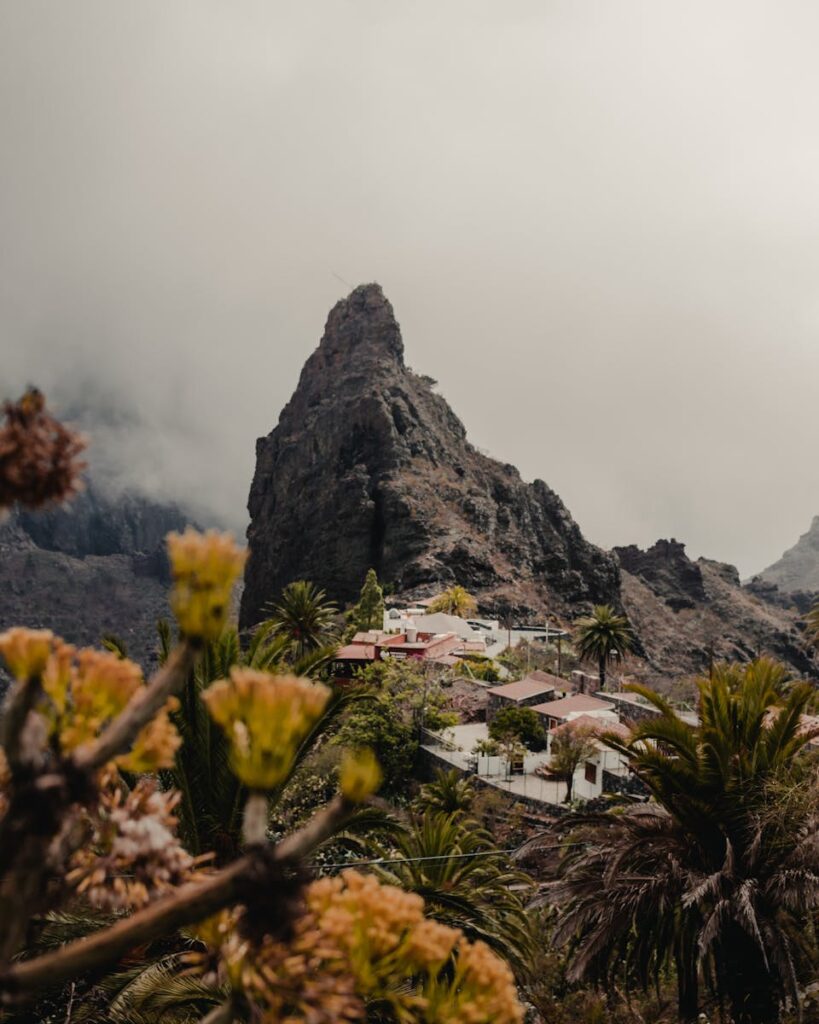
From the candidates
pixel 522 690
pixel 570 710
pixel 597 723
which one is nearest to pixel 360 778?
pixel 597 723

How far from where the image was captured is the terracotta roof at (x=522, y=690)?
36375 mm

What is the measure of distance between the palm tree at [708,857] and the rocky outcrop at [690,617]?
83.0 m

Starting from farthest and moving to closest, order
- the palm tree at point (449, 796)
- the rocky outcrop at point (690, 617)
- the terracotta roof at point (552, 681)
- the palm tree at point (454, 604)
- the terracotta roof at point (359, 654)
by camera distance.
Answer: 1. the rocky outcrop at point (690, 617)
2. the palm tree at point (454, 604)
3. the terracotta roof at point (359, 654)
4. the terracotta roof at point (552, 681)
5. the palm tree at point (449, 796)

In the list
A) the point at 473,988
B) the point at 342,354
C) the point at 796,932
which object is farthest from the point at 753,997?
the point at 342,354

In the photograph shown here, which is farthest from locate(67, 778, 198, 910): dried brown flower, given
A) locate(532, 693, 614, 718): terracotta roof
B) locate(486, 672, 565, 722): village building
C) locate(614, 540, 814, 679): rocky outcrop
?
locate(614, 540, 814, 679): rocky outcrop

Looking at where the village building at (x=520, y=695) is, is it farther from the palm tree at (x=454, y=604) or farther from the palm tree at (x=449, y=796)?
the palm tree at (x=454, y=604)

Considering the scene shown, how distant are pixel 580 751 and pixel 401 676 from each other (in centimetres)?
1111

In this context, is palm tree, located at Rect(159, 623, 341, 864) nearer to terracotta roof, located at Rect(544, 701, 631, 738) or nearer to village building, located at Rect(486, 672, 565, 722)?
terracotta roof, located at Rect(544, 701, 631, 738)

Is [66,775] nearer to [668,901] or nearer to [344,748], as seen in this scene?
[668,901]

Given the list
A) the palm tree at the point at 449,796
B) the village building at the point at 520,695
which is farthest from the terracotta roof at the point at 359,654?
the palm tree at the point at 449,796

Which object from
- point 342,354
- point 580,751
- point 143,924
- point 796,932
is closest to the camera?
point 143,924

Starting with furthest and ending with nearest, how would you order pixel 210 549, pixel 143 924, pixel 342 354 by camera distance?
pixel 342 354, pixel 210 549, pixel 143 924

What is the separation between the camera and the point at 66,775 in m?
1.78

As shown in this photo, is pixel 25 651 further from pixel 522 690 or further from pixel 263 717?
pixel 522 690
